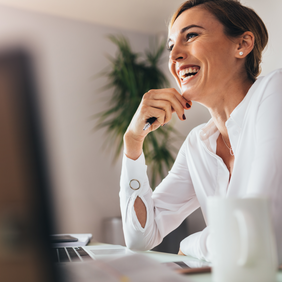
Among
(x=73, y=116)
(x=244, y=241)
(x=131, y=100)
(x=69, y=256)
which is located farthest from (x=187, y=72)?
(x=73, y=116)

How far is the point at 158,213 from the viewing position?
115 centimetres

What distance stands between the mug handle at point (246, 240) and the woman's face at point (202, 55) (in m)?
0.80

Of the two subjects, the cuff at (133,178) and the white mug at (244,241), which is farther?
the cuff at (133,178)

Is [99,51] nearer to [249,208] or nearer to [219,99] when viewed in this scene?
[219,99]

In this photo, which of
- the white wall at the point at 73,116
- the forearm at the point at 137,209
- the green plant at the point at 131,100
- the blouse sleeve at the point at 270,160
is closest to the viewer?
the blouse sleeve at the point at 270,160

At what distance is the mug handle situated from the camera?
0.35m

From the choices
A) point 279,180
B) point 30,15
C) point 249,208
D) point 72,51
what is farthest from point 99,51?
point 249,208

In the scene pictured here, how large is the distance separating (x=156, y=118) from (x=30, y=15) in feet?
8.30

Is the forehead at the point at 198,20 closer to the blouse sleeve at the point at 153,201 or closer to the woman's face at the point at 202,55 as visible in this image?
the woman's face at the point at 202,55

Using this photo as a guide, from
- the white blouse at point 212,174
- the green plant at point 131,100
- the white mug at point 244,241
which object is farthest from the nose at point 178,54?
the green plant at point 131,100

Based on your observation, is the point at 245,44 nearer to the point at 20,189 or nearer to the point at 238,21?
the point at 238,21

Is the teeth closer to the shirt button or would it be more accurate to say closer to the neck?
the neck

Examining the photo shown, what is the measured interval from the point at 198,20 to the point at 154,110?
14.9 inches

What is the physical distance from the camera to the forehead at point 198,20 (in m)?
1.12
